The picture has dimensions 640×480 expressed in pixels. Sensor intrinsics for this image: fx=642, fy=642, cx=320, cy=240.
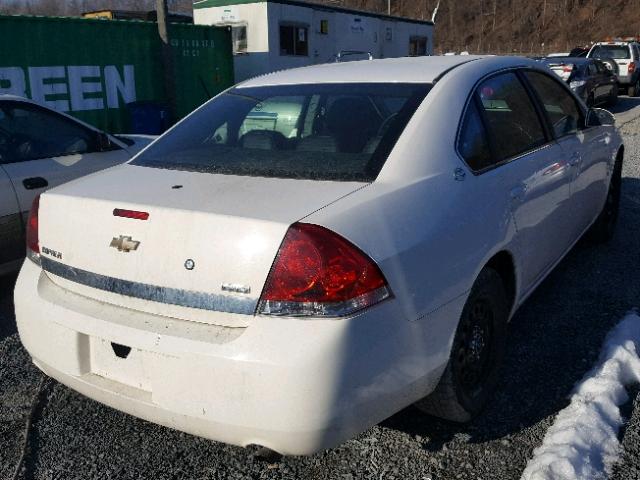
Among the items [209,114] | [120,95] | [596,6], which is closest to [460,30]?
[596,6]

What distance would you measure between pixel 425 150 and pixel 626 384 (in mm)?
1511

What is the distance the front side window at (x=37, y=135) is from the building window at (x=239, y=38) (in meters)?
11.5

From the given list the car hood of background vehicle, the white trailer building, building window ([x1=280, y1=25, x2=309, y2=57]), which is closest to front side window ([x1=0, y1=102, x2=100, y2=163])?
the car hood of background vehicle

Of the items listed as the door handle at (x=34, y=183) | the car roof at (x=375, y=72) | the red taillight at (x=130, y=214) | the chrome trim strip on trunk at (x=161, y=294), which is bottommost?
the door handle at (x=34, y=183)

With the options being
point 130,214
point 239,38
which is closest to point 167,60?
point 239,38

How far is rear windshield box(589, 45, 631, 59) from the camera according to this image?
20688 millimetres

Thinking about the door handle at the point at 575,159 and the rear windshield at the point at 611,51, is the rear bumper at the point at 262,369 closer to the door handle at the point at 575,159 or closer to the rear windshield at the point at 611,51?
the door handle at the point at 575,159

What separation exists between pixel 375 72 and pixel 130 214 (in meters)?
1.44

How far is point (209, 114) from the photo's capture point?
3.26 m

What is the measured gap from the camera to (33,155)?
175 inches

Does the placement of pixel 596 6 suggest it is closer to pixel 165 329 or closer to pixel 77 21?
pixel 77 21

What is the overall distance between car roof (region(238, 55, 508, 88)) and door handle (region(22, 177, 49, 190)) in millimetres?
1670

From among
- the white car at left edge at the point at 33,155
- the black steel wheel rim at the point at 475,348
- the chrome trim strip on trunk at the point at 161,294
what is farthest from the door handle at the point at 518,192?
the white car at left edge at the point at 33,155

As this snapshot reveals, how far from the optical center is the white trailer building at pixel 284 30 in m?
15.3
